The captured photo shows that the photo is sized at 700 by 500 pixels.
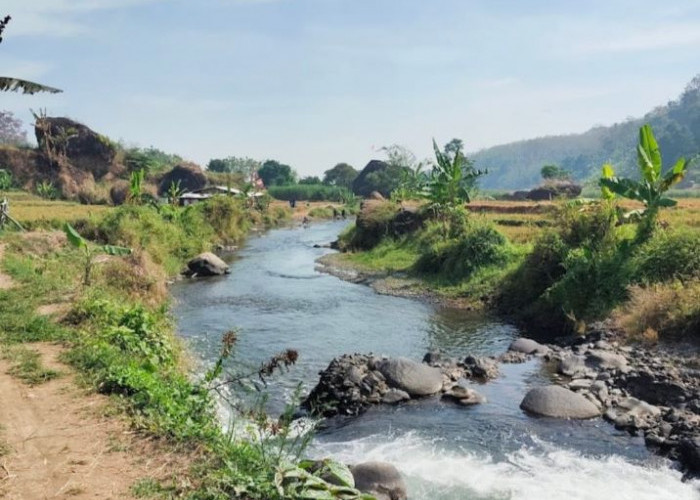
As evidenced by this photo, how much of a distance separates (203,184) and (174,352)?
67111mm

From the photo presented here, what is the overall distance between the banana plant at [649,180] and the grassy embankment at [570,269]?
88 centimetres

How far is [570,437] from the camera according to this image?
10.8m

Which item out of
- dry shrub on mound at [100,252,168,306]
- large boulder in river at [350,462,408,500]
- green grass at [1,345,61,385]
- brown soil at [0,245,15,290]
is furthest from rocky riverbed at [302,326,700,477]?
brown soil at [0,245,15,290]

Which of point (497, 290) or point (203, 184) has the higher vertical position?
point (203, 184)

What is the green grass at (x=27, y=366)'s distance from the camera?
29.3 feet

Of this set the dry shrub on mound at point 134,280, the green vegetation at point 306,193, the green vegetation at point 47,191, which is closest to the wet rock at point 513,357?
the dry shrub on mound at point 134,280

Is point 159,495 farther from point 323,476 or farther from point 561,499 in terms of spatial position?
point 561,499

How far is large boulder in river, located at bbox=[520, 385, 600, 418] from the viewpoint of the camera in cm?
1164

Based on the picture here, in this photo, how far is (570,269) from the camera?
19.5 metres

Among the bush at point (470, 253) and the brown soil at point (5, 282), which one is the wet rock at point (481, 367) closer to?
the bush at point (470, 253)

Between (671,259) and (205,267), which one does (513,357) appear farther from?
(205,267)

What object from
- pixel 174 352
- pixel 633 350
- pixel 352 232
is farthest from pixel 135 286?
pixel 352 232

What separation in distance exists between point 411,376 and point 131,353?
5738 mm

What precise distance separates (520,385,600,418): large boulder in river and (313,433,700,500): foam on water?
1422 millimetres
